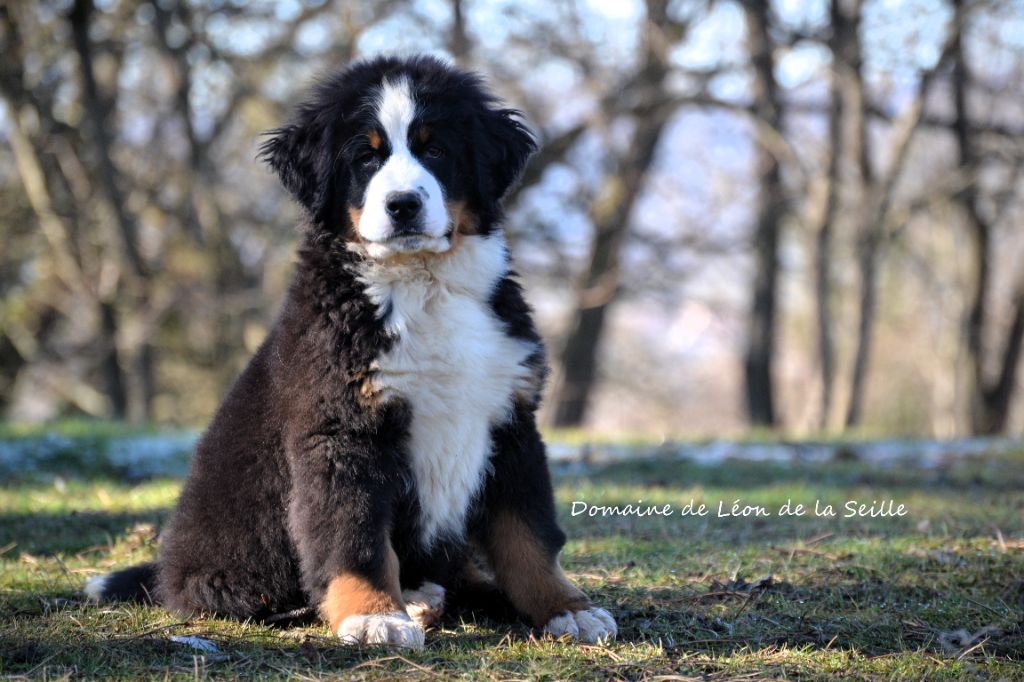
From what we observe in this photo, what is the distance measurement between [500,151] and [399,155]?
1.79 ft

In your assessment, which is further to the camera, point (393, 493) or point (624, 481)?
point (624, 481)

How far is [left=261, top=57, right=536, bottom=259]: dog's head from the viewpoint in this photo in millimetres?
4090

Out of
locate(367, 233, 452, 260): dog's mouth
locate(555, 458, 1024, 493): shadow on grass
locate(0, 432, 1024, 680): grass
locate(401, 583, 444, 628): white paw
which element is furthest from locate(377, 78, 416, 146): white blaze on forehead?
locate(555, 458, 1024, 493): shadow on grass

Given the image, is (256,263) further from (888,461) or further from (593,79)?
(888,461)

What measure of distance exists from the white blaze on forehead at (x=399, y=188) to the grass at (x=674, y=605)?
1.41m

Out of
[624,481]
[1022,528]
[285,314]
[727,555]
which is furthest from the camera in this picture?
[624,481]

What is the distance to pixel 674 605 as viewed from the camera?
4.43m

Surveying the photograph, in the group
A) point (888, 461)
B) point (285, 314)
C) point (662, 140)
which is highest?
point (662, 140)

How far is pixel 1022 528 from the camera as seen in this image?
6.01 metres

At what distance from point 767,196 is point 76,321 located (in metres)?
12.8

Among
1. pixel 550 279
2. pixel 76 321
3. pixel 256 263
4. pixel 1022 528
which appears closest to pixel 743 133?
pixel 550 279

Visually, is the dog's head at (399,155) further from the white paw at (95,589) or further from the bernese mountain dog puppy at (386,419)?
the white paw at (95,589)

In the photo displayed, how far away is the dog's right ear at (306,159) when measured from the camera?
436cm

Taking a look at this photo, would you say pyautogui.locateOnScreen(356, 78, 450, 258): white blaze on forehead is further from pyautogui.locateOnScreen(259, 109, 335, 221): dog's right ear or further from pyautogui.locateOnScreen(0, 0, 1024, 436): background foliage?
pyautogui.locateOnScreen(0, 0, 1024, 436): background foliage
